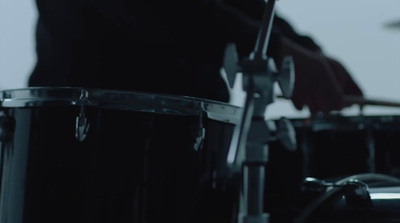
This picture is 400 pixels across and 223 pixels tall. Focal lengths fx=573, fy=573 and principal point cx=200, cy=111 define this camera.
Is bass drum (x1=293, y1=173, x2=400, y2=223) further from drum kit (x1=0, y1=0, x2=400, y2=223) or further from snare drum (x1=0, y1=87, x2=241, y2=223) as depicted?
snare drum (x1=0, y1=87, x2=241, y2=223)

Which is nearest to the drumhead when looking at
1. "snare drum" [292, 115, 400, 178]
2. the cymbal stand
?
the cymbal stand

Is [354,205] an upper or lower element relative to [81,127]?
lower

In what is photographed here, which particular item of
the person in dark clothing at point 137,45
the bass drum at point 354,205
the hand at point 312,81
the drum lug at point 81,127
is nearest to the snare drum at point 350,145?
the hand at point 312,81

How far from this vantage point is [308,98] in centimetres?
147

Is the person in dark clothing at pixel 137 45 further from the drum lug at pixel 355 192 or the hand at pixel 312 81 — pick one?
the drum lug at pixel 355 192

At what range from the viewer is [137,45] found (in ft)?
3.84

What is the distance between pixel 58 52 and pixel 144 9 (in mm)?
201

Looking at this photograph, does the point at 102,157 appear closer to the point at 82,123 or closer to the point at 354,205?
the point at 82,123

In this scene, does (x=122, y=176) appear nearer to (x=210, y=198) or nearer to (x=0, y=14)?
(x=210, y=198)

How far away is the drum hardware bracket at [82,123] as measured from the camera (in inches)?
38.3

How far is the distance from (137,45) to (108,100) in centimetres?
22

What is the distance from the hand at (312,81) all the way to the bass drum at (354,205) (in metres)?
0.38

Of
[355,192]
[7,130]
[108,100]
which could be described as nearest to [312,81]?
[355,192]

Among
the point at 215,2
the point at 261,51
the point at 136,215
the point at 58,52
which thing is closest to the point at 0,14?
the point at 58,52
